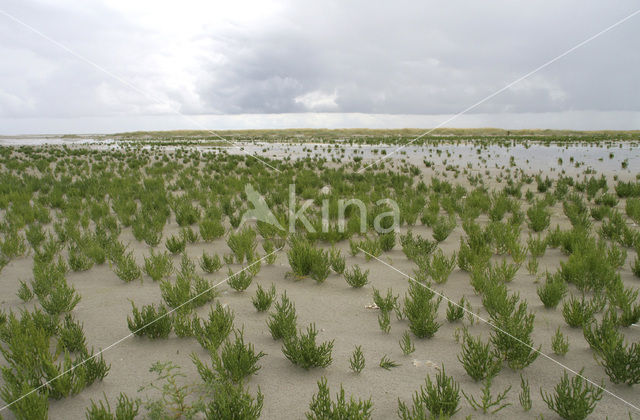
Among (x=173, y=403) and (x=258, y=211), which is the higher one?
(x=258, y=211)

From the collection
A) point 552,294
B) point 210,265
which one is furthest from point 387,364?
point 210,265

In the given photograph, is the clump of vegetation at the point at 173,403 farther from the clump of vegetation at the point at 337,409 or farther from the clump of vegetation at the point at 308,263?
the clump of vegetation at the point at 308,263

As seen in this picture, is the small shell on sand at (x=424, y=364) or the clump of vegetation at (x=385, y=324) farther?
the clump of vegetation at (x=385, y=324)

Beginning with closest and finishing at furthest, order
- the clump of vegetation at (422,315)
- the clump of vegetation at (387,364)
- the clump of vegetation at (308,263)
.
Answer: the clump of vegetation at (387,364)
the clump of vegetation at (422,315)
the clump of vegetation at (308,263)

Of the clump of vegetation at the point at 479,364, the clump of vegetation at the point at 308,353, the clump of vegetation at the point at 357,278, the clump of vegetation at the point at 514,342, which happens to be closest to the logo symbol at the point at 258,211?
the clump of vegetation at the point at 357,278

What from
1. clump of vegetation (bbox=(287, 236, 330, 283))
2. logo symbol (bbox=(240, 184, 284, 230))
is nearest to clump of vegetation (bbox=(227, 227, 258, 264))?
clump of vegetation (bbox=(287, 236, 330, 283))

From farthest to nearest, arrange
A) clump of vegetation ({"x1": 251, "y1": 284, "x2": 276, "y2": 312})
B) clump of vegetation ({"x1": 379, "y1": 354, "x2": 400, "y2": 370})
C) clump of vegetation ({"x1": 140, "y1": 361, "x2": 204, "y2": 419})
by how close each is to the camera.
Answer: clump of vegetation ({"x1": 251, "y1": 284, "x2": 276, "y2": 312})
clump of vegetation ({"x1": 379, "y1": 354, "x2": 400, "y2": 370})
clump of vegetation ({"x1": 140, "y1": 361, "x2": 204, "y2": 419})

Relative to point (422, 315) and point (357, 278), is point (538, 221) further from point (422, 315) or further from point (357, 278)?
point (422, 315)

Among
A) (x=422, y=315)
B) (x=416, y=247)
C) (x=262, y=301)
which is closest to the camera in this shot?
(x=422, y=315)

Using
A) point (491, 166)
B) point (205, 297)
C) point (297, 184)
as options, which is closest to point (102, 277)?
point (205, 297)

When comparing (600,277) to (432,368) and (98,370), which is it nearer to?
(432,368)

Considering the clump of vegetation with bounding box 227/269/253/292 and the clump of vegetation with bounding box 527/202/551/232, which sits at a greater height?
the clump of vegetation with bounding box 527/202/551/232

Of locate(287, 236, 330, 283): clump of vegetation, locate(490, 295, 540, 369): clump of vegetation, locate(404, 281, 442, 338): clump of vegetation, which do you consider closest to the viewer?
locate(490, 295, 540, 369): clump of vegetation

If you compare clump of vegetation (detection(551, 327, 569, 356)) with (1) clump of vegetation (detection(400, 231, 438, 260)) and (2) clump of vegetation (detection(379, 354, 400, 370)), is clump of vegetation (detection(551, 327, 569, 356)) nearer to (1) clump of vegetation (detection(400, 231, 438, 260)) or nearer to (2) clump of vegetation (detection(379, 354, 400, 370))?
(2) clump of vegetation (detection(379, 354, 400, 370))
